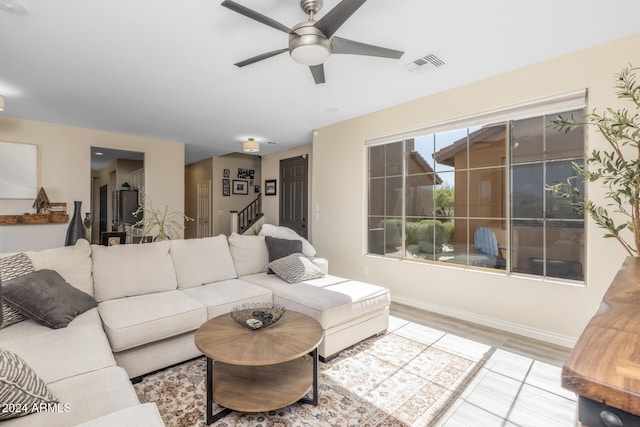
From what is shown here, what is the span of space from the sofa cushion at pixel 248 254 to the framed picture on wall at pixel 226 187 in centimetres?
503

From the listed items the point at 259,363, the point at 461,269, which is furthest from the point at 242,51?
the point at 461,269

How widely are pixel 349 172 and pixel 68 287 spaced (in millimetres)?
3543

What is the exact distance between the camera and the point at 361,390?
2.09 m

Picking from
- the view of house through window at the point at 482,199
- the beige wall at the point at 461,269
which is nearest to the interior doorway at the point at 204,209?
the beige wall at the point at 461,269

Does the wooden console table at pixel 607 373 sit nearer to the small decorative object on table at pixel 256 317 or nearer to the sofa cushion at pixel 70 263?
the small decorative object on table at pixel 256 317

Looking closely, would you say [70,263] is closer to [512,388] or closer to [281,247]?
[281,247]

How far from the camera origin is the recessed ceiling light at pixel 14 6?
80.5 inches

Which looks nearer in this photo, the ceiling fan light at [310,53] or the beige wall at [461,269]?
the ceiling fan light at [310,53]

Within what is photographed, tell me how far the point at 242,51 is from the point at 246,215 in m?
6.14

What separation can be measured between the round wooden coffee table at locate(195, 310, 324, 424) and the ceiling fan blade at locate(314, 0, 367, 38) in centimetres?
193

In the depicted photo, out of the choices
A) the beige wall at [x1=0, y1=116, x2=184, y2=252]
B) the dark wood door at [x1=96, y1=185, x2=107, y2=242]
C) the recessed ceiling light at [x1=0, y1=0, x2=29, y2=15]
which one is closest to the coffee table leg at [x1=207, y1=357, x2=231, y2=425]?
the recessed ceiling light at [x1=0, y1=0, x2=29, y2=15]

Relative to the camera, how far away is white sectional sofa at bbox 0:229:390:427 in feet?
4.46

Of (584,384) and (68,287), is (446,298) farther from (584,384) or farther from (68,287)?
(68,287)

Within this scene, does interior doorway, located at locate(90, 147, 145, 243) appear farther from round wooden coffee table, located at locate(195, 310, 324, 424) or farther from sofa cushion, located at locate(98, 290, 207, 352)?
round wooden coffee table, located at locate(195, 310, 324, 424)
